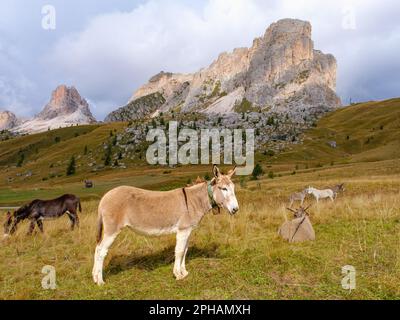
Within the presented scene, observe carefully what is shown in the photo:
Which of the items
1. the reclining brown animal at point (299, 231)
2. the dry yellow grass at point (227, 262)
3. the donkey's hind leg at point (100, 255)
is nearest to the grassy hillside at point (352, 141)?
the dry yellow grass at point (227, 262)

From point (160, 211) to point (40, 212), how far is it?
9619 mm

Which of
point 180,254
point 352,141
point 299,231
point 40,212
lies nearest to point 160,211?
point 180,254

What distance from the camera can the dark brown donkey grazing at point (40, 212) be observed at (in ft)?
51.9

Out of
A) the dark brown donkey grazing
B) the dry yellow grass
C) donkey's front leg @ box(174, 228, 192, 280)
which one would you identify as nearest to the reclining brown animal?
the dry yellow grass

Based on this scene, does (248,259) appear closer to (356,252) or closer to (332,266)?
(332,266)

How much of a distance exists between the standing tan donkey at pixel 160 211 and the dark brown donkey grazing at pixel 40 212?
7.73m

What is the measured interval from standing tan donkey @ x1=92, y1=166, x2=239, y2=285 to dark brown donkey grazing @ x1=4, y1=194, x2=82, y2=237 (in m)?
7.73

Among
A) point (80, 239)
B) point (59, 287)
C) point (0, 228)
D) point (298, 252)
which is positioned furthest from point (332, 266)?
point (0, 228)

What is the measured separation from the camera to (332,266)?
961 cm

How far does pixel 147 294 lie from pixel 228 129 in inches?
6230

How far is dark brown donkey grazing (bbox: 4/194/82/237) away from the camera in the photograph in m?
15.8

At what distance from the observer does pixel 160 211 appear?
31.1ft

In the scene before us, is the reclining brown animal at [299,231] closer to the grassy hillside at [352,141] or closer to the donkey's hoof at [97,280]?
the donkey's hoof at [97,280]

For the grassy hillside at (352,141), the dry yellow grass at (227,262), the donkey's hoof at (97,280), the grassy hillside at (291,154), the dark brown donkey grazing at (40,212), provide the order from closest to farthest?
the dry yellow grass at (227,262)
the donkey's hoof at (97,280)
the dark brown donkey grazing at (40,212)
the grassy hillside at (352,141)
the grassy hillside at (291,154)
